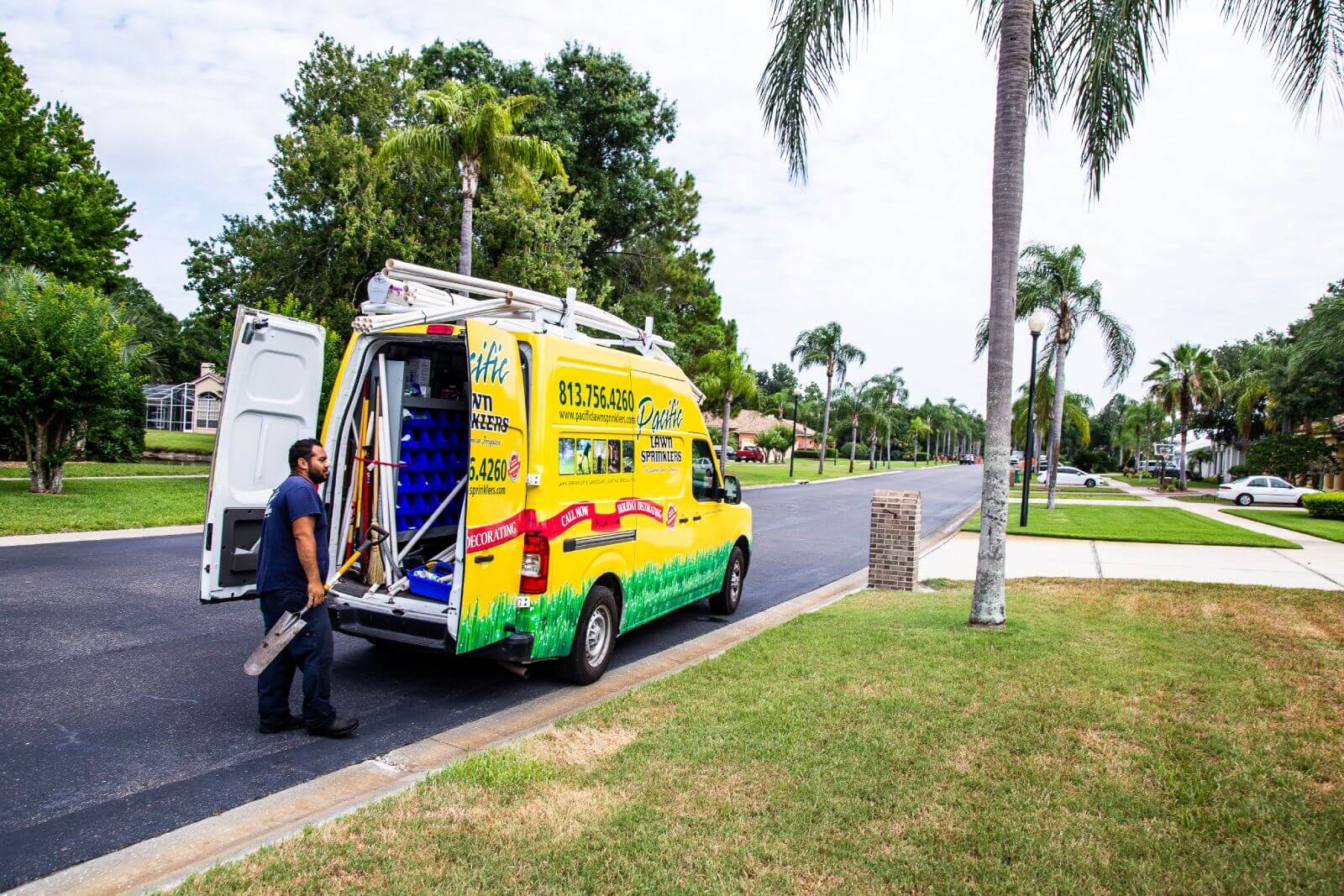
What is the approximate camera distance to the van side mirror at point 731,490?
873cm

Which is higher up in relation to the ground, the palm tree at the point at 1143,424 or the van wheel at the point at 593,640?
the palm tree at the point at 1143,424

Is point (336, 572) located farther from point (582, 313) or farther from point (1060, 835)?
point (1060, 835)

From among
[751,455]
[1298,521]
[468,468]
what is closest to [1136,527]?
[1298,521]

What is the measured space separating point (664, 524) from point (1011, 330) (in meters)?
3.69

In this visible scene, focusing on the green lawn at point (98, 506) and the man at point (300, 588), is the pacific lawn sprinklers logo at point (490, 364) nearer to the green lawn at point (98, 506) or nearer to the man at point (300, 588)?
the man at point (300, 588)

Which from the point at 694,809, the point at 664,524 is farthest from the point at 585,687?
the point at 694,809

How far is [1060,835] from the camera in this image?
3.77m

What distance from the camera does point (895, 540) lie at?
36.4ft

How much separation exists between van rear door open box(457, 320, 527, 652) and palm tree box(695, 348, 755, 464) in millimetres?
35349

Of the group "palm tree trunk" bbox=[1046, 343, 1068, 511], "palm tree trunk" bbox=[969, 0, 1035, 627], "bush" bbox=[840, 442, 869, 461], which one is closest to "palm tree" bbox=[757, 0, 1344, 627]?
"palm tree trunk" bbox=[969, 0, 1035, 627]

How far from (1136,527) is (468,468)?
66.9 feet

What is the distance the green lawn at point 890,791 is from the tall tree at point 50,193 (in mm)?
34251

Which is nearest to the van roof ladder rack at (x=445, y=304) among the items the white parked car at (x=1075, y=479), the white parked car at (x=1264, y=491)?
the white parked car at (x=1264, y=491)

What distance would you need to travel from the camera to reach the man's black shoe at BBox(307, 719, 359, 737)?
5184mm
